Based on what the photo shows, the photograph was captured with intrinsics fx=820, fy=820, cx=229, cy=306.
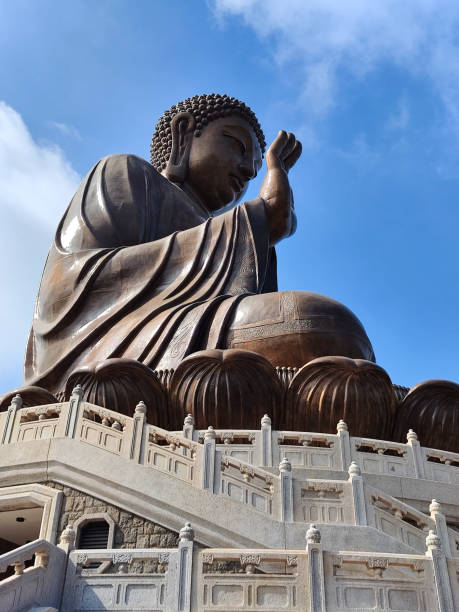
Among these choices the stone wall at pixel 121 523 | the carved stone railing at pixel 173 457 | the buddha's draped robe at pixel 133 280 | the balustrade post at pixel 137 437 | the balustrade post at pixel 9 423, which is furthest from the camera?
the buddha's draped robe at pixel 133 280

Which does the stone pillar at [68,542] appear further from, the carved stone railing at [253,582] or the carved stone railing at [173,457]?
the carved stone railing at [173,457]

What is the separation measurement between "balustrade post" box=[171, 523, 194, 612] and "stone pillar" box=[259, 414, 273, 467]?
2477 mm

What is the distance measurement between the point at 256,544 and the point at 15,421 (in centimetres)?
248

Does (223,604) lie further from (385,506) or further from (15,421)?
(15,421)

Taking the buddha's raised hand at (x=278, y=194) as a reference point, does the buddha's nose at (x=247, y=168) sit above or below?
above

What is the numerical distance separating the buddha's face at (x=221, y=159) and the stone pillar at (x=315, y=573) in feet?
37.3

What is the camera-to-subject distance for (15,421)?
21.9ft

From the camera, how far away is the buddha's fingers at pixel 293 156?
13219 mm

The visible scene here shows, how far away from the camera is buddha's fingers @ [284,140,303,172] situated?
13.2 metres

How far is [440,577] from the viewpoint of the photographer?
4461 mm

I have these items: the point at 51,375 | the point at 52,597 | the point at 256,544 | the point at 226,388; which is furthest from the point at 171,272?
the point at 52,597

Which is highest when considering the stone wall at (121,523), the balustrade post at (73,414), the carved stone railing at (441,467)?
the carved stone railing at (441,467)

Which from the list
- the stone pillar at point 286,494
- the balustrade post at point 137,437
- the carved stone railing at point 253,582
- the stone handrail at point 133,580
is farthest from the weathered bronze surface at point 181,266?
the carved stone railing at point 253,582

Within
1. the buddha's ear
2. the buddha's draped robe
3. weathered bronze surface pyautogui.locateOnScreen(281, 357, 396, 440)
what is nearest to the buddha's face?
the buddha's ear
